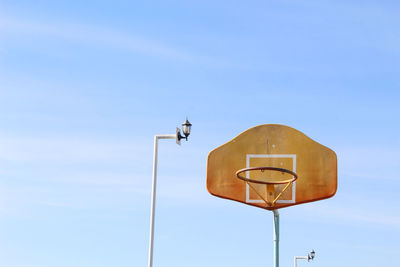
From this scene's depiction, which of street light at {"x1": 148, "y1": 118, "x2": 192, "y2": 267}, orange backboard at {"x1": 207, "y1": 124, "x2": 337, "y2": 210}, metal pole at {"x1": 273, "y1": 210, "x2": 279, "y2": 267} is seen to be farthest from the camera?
street light at {"x1": 148, "y1": 118, "x2": 192, "y2": 267}

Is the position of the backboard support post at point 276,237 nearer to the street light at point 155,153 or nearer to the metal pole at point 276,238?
the metal pole at point 276,238

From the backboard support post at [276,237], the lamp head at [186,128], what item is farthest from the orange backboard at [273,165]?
the lamp head at [186,128]

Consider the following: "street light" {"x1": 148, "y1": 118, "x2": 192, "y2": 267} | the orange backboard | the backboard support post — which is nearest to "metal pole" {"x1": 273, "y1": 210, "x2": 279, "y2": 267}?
the backboard support post

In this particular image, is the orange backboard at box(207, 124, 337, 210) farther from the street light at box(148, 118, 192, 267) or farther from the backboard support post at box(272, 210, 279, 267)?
the street light at box(148, 118, 192, 267)

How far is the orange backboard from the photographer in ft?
48.1

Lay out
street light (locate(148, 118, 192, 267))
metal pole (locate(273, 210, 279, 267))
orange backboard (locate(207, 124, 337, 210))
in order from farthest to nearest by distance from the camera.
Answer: street light (locate(148, 118, 192, 267)) → metal pole (locate(273, 210, 279, 267)) → orange backboard (locate(207, 124, 337, 210))

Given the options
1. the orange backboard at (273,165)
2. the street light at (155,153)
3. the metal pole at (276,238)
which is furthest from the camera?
the street light at (155,153)

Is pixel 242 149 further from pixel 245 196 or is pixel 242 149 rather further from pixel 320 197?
pixel 320 197

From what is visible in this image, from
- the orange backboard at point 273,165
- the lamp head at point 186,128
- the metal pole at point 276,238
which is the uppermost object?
the lamp head at point 186,128

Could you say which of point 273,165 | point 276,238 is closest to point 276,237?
point 276,238

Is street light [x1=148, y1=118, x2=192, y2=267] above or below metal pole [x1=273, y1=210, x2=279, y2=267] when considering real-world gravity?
above

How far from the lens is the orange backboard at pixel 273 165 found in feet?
48.1

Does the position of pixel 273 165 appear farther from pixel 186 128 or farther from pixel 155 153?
pixel 155 153

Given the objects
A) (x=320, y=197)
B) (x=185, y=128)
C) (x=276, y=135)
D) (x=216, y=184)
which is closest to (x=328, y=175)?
(x=320, y=197)
